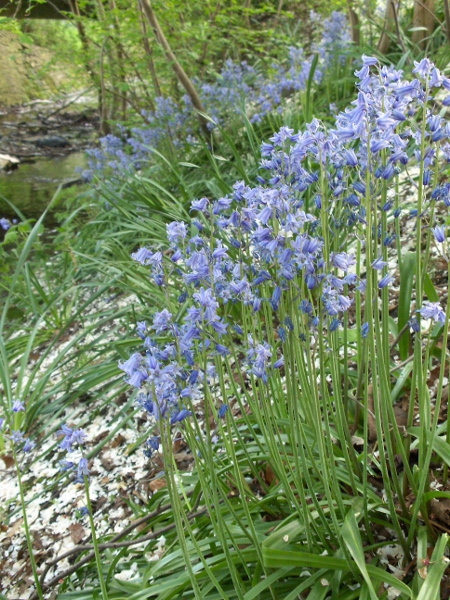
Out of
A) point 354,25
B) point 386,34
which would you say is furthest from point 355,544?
point 354,25

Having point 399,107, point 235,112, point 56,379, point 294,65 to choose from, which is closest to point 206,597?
point 399,107

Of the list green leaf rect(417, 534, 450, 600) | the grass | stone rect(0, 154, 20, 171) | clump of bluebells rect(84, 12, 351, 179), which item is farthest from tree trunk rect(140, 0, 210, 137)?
stone rect(0, 154, 20, 171)

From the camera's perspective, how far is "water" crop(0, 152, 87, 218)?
10.2 meters

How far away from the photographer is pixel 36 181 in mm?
12859

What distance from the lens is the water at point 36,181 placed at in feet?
33.5

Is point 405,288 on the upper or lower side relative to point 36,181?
upper

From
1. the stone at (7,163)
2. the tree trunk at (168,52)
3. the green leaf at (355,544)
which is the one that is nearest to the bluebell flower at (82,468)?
the green leaf at (355,544)

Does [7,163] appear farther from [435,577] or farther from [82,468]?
[435,577]

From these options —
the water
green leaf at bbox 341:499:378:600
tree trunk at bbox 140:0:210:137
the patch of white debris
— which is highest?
tree trunk at bbox 140:0:210:137

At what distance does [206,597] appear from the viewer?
160 cm

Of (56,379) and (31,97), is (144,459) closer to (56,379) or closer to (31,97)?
(56,379)

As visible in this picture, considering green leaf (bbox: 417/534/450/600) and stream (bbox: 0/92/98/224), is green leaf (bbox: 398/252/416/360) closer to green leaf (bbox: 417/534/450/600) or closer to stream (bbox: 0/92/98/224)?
green leaf (bbox: 417/534/450/600)

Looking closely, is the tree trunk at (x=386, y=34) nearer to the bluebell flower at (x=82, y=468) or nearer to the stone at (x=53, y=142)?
the bluebell flower at (x=82, y=468)

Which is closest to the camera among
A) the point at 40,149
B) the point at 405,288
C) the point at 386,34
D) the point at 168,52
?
the point at 405,288
